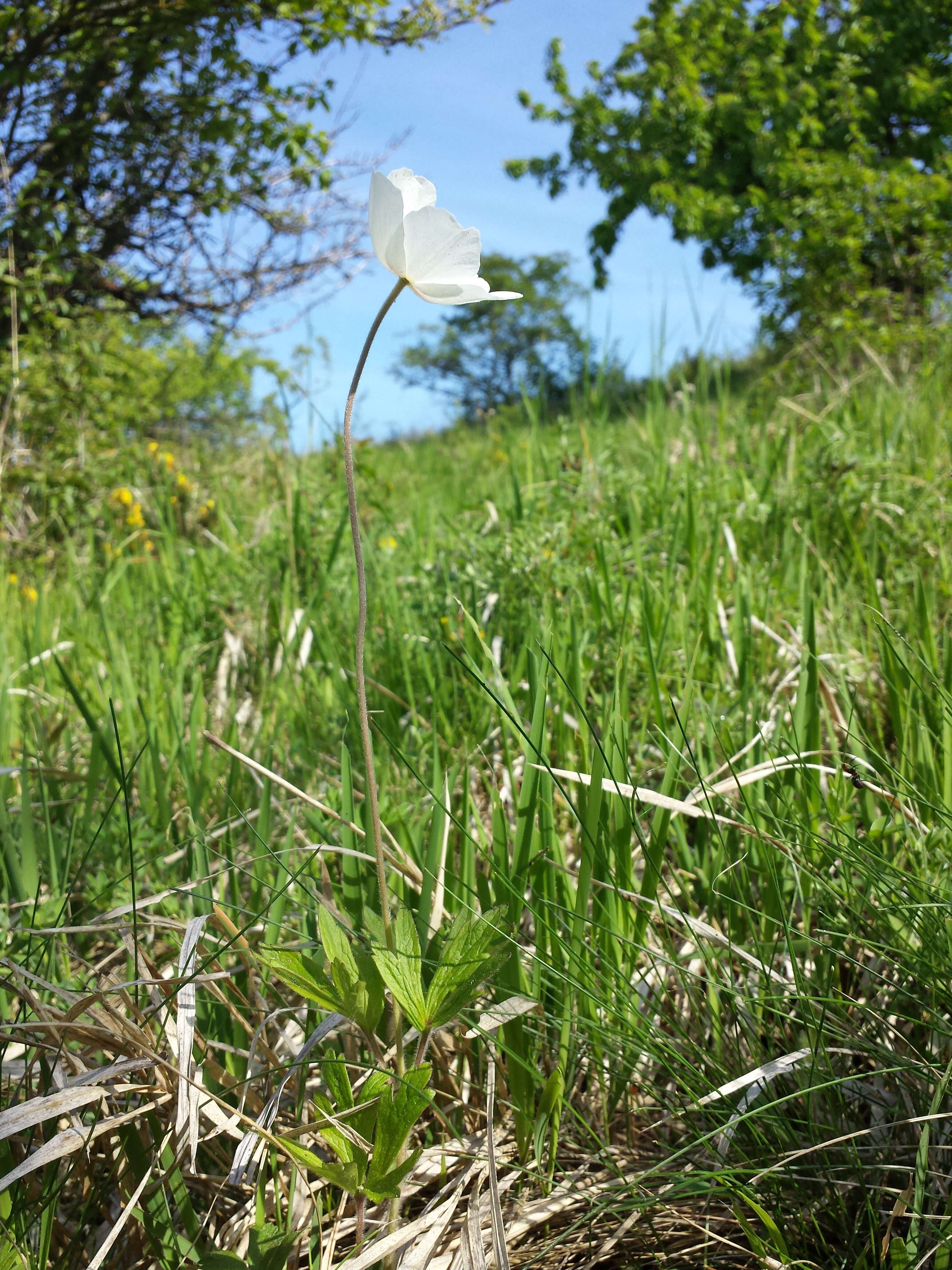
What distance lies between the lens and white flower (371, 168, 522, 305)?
73cm

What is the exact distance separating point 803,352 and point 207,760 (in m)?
5.59

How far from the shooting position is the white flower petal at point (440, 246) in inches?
28.8

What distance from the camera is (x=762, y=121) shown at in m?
13.6

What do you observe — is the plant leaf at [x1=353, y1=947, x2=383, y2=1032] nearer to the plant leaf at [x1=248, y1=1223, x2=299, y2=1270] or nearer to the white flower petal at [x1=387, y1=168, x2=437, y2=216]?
the plant leaf at [x1=248, y1=1223, x2=299, y2=1270]

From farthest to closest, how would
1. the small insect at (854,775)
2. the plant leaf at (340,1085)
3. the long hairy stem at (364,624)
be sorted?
the small insect at (854,775), the plant leaf at (340,1085), the long hairy stem at (364,624)

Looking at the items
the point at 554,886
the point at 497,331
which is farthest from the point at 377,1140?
the point at 497,331

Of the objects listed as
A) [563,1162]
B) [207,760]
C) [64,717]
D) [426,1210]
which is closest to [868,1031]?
[563,1162]

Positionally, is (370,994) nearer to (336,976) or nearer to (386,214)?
(336,976)

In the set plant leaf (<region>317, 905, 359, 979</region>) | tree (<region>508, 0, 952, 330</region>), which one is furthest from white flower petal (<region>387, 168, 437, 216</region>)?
tree (<region>508, 0, 952, 330</region>)

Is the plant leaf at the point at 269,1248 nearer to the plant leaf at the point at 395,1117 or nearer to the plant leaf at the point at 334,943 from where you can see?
the plant leaf at the point at 395,1117

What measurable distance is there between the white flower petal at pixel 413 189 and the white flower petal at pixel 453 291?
70 mm

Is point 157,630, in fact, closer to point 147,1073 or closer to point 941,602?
point 147,1073

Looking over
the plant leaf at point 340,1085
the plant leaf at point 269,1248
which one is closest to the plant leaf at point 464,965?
the plant leaf at point 340,1085

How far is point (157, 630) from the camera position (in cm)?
274
